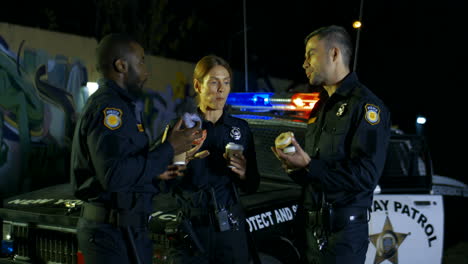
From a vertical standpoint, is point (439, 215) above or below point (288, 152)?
below

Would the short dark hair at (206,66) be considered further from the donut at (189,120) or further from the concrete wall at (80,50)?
the concrete wall at (80,50)

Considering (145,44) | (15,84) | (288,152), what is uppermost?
(145,44)

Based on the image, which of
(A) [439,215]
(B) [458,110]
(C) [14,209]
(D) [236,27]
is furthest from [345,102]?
(B) [458,110]

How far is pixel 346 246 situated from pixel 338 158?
436mm

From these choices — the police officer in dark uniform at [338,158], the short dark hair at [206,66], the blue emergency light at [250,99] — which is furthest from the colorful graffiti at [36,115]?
the police officer in dark uniform at [338,158]

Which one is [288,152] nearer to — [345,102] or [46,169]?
[345,102]

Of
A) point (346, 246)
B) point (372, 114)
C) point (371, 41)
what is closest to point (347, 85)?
point (372, 114)

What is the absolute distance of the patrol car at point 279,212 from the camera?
10.8 ft

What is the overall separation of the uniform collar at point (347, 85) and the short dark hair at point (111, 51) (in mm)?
1095

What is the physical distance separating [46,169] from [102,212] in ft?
22.7

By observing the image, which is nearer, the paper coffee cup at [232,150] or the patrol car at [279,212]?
the paper coffee cup at [232,150]

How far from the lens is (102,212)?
7.80 ft

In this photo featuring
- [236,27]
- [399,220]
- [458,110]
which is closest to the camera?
[399,220]

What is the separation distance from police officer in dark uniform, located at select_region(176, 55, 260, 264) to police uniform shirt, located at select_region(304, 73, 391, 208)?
0.43 meters
